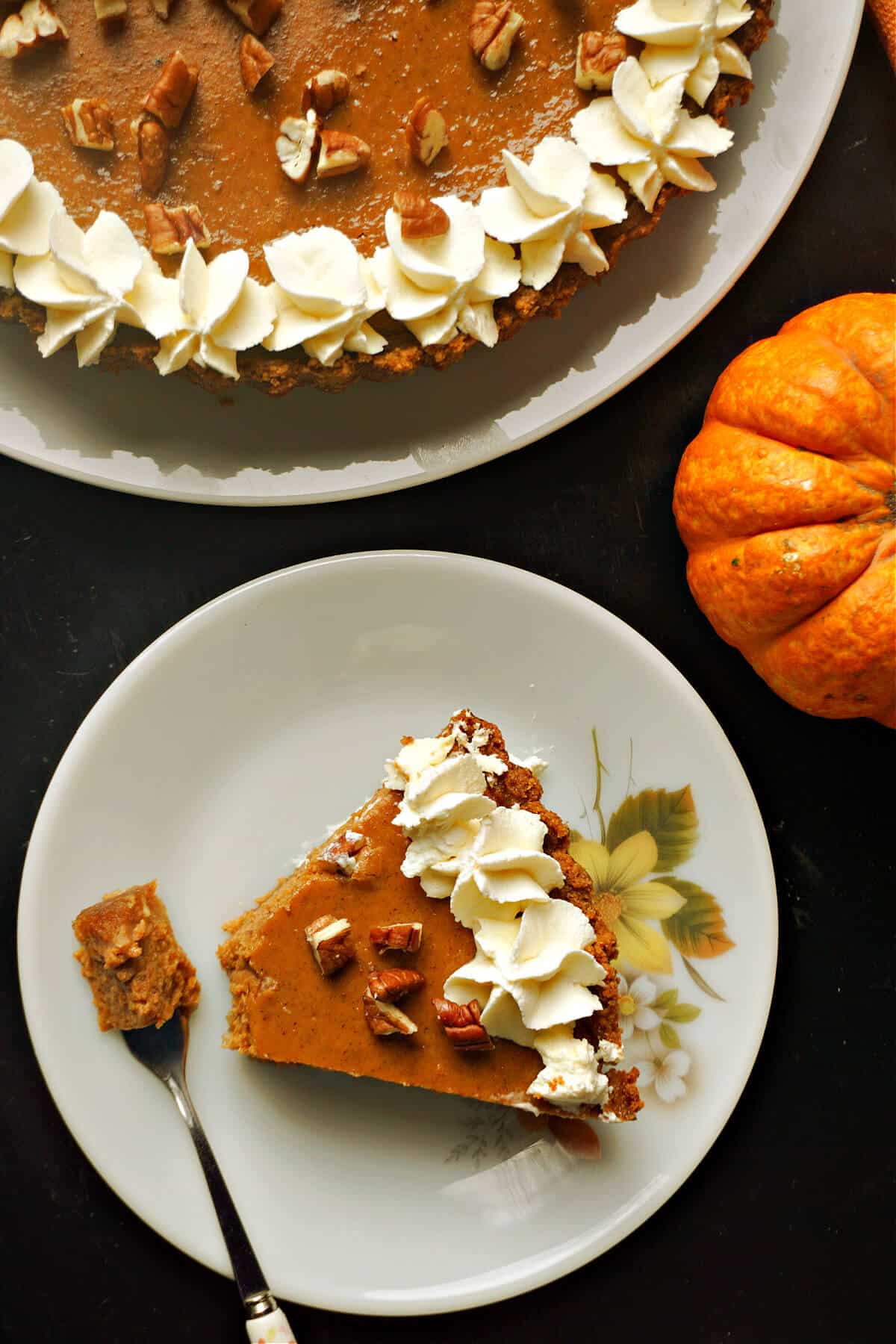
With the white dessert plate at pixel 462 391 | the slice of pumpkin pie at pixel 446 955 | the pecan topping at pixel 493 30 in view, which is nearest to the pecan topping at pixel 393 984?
the slice of pumpkin pie at pixel 446 955

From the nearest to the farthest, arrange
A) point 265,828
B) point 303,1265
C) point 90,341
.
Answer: point 90,341 → point 303,1265 → point 265,828

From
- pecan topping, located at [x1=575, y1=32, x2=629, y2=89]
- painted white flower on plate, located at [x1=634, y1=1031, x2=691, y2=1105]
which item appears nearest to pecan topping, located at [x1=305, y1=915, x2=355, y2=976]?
painted white flower on plate, located at [x1=634, y1=1031, x2=691, y2=1105]

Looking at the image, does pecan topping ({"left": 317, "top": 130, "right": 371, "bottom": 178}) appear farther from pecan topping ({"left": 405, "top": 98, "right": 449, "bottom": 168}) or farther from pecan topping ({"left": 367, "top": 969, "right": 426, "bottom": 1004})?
pecan topping ({"left": 367, "top": 969, "right": 426, "bottom": 1004})

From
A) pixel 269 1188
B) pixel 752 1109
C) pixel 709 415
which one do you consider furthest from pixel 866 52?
pixel 269 1188

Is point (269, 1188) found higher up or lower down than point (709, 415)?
lower down

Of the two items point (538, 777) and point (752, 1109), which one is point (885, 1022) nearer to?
point (752, 1109)
